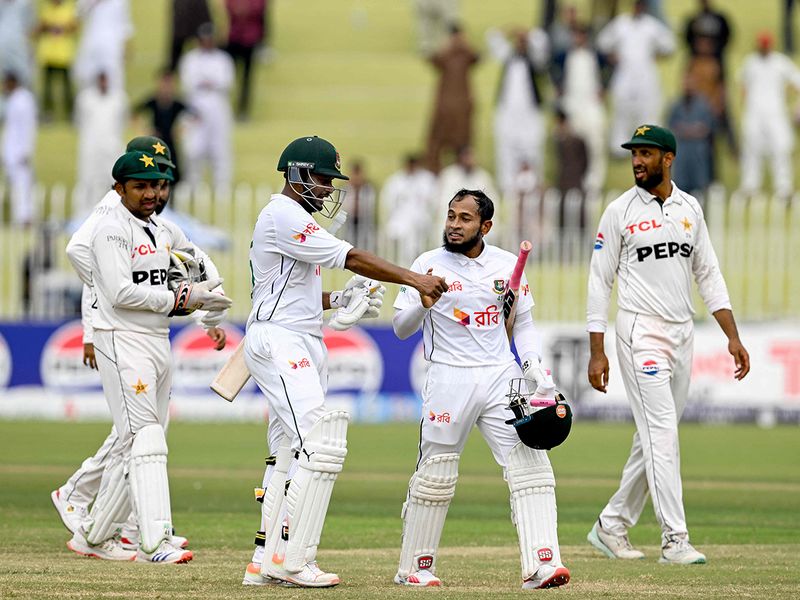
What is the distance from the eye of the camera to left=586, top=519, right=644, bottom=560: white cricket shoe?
9.63 metres

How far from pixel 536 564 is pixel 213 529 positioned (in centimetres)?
329

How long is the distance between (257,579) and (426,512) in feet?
2.90

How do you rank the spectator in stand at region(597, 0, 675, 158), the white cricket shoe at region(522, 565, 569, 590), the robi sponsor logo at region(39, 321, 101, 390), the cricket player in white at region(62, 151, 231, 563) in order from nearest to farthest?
the white cricket shoe at region(522, 565, 569, 590) → the cricket player in white at region(62, 151, 231, 563) → the robi sponsor logo at region(39, 321, 101, 390) → the spectator in stand at region(597, 0, 675, 158)

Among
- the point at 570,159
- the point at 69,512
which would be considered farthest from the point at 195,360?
the point at 69,512

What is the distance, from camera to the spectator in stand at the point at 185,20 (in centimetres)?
2578

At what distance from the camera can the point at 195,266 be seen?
377 inches

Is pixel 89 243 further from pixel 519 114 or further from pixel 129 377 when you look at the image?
pixel 519 114

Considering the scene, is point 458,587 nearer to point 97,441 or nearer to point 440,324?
point 440,324

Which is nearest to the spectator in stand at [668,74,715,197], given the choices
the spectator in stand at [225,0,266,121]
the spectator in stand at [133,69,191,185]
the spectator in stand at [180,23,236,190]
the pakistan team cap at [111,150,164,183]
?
the spectator in stand at [180,23,236,190]

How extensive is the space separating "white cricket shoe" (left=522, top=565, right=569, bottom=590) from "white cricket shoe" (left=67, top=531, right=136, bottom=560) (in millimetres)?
2484

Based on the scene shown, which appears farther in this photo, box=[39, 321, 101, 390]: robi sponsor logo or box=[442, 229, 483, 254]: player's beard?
box=[39, 321, 101, 390]: robi sponsor logo

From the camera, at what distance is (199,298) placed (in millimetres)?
8836

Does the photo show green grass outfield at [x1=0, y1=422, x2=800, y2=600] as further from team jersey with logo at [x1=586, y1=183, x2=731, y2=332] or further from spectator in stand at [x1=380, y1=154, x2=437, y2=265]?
spectator in stand at [x1=380, y1=154, x2=437, y2=265]

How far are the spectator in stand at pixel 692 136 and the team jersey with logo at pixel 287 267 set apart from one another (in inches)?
580
